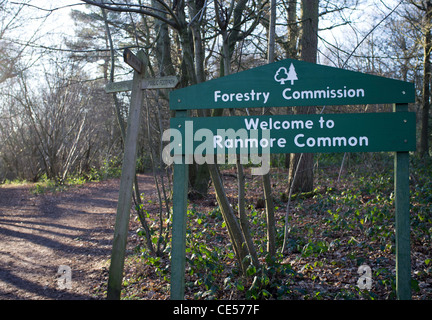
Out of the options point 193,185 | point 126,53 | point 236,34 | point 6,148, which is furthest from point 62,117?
point 126,53

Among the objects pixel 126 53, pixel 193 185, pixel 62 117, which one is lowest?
pixel 193 185

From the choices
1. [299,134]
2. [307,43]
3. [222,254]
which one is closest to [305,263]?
[222,254]

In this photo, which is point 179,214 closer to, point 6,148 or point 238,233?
point 238,233

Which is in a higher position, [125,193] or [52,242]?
[125,193]

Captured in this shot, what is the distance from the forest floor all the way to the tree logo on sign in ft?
6.12

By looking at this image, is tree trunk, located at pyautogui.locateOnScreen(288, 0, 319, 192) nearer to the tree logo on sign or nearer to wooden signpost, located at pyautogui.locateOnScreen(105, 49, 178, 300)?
wooden signpost, located at pyautogui.locateOnScreen(105, 49, 178, 300)

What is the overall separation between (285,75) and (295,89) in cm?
13

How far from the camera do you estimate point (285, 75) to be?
2.56 meters

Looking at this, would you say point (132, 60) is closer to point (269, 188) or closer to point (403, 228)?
point (269, 188)

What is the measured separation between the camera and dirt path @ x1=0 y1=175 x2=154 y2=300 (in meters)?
4.46

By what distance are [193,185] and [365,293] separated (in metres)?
6.56

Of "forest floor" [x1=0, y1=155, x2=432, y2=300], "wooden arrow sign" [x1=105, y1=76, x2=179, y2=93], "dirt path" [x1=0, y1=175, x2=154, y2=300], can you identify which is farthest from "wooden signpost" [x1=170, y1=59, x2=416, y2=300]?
"dirt path" [x1=0, y1=175, x2=154, y2=300]
